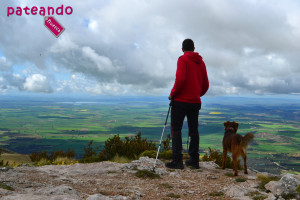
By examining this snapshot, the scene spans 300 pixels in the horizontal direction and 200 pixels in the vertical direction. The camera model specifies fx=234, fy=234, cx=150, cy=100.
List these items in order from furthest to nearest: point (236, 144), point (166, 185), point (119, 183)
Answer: point (236, 144)
point (119, 183)
point (166, 185)

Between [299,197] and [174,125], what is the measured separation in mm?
3086

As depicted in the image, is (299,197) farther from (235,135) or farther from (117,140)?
(117,140)

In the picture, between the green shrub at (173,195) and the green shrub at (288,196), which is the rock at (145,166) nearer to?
the green shrub at (173,195)

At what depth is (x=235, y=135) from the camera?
580 cm

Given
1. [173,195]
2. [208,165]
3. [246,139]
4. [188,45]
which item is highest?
[188,45]

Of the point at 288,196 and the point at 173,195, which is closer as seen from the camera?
the point at 288,196

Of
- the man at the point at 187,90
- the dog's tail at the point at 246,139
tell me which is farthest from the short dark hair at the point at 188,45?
the dog's tail at the point at 246,139

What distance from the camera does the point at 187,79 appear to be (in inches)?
231

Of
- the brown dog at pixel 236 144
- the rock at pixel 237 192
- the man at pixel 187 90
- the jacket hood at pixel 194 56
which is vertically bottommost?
the rock at pixel 237 192

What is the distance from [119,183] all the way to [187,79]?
2941 millimetres

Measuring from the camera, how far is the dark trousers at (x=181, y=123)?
596 cm

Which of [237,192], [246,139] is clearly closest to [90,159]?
[246,139]

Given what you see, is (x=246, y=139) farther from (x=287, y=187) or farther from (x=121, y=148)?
(x=121, y=148)

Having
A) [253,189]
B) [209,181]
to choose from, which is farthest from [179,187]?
[253,189]
